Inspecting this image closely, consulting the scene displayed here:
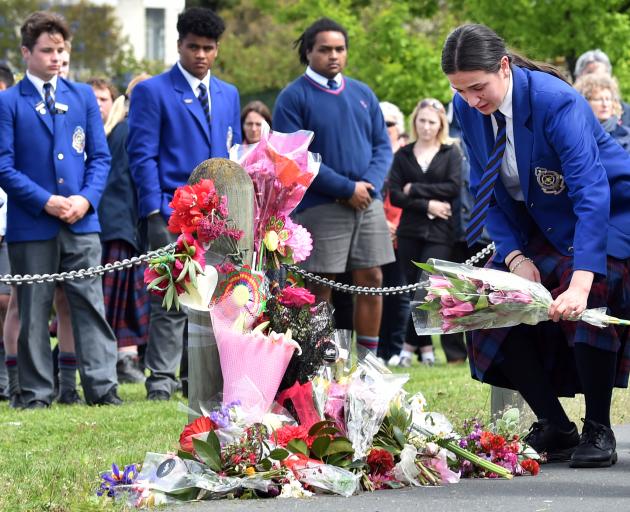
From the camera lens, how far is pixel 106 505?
4824mm

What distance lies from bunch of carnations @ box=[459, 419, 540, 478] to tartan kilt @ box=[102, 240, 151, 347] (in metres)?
5.59

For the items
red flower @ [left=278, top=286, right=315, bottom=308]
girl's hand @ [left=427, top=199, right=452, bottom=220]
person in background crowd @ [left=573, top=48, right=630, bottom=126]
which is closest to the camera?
red flower @ [left=278, top=286, right=315, bottom=308]

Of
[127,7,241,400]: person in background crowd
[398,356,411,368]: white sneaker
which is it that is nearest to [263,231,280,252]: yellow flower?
[127,7,241,400]: person in background crowd

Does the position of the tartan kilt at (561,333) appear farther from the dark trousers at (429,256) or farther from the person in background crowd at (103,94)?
the person in background crowd at (103,94)

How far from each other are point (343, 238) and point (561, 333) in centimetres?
334

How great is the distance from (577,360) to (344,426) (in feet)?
3.74

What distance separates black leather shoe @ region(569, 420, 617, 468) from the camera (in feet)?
19.4

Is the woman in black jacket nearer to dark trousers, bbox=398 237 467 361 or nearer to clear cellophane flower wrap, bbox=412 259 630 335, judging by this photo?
dark trousers, bbox=398 237 467 361

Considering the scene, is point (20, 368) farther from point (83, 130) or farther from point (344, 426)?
point (344, 426)

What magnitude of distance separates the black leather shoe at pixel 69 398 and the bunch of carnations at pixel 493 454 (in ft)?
13.3

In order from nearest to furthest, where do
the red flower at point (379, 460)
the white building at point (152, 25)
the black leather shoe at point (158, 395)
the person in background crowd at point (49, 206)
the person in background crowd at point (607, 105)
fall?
the red flower at point (379, 460) < the person in background crowd at point (49, 206) < the black leather shoe at point (158, 395) < the person in background crowd at point (607, 105) < the white building at point (152, 25)

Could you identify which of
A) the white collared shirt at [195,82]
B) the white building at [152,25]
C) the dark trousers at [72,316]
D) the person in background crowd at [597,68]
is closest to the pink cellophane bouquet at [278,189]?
the dark trousers at [72,316]

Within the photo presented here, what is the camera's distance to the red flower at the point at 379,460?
5.46 meters

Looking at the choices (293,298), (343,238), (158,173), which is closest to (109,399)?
(158,173)
